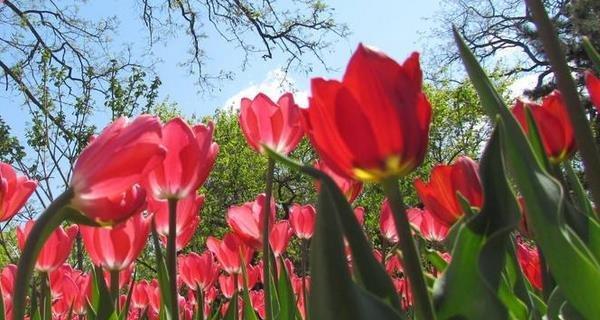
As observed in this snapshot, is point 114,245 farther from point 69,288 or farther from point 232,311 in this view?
point 69,288

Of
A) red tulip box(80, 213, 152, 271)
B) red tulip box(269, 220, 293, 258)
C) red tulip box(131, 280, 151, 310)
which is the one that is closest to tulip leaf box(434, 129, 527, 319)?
red tulip box(80, 213, 152, 271)

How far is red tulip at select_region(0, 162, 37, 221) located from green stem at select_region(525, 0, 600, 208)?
0.65 metres

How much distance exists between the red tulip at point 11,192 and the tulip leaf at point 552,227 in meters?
0.62

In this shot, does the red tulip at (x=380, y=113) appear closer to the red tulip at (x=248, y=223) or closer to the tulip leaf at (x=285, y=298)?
the tulip leaf at (x=285, y=298)

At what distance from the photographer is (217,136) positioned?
20000 millimetres

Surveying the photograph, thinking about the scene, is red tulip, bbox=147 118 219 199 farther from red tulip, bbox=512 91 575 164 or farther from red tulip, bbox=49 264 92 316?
red tulip, bbox=49 264 92 316

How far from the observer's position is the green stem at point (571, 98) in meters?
0.65

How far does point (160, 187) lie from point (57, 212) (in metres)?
0.33

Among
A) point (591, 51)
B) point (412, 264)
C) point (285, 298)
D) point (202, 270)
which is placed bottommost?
point (412, 264)

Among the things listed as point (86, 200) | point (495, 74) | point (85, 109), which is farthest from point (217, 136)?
point (86, 200)

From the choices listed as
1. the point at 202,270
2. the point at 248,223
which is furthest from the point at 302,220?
the point at 248,223

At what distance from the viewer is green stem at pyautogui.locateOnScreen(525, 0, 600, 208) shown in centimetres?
65

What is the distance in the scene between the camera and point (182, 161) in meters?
0.96

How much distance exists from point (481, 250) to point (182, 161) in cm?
49
